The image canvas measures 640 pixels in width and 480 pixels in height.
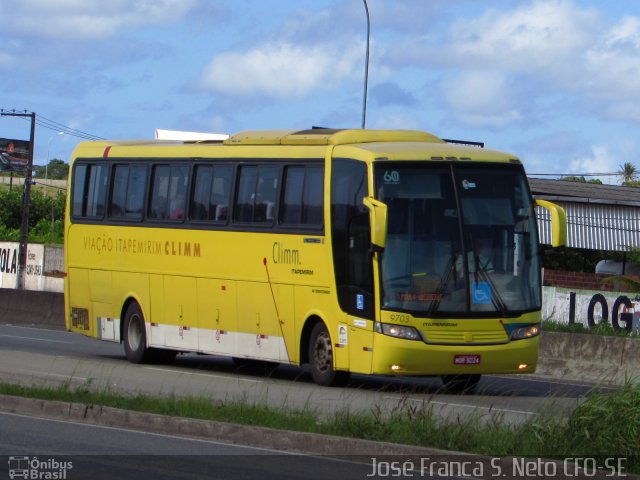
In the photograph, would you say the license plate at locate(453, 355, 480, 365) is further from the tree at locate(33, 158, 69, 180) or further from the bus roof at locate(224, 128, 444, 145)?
the tree at locate(33, 158, 69, 180)

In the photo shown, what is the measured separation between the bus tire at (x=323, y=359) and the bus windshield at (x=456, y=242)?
4.73 feet

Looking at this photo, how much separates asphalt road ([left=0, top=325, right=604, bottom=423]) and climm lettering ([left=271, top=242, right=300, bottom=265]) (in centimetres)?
177

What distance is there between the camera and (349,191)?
59.0 ft

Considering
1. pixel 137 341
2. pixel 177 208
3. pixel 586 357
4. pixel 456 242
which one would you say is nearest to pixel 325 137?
pixel 456 242

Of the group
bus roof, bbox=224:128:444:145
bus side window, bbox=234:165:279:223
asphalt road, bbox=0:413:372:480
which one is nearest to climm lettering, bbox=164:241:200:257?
bus side window, bbox=234:165:279:223

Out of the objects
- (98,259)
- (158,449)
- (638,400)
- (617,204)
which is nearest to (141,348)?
(98,259)

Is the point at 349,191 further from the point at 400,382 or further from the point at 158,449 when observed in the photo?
the point at 158,449

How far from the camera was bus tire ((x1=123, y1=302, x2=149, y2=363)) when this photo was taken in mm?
22141

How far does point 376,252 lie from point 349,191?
1080mm

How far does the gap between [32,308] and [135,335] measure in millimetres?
13323

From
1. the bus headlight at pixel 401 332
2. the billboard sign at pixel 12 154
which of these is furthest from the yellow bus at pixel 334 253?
the billboard sign at pixel 12 154

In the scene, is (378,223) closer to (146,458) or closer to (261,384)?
(261,384)

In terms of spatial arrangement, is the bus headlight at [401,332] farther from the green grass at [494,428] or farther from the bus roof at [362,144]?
the green grass at [494,428]

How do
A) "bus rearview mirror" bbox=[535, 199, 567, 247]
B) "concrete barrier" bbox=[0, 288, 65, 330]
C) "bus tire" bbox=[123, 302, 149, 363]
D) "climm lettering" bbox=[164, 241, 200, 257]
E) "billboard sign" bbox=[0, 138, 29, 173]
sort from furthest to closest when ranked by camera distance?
"billboard sign" bbox=[0, 138, 29, 173] → "concrete barrier" bbox=[0, 288, 65, 330] → "bus tire" bbox=[123, 302, 149, 363] → "climm lettering" bbox=[164, 241, 200, 257] → "bus rearview mirror" bbox=[535, 199, 567, 247]
